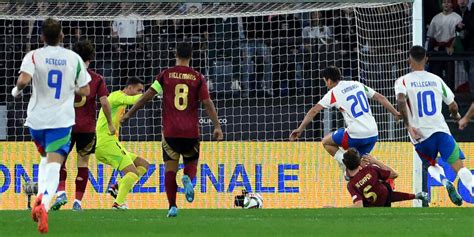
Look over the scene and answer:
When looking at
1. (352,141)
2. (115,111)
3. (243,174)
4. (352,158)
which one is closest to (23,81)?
(115,111)

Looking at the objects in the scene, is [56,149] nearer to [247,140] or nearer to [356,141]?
[356,141]

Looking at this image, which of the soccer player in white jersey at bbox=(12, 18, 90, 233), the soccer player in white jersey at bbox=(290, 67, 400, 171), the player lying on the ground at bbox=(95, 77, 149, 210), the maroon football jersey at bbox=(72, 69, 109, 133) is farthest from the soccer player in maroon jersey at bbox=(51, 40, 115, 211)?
the soccer player in white jersey at bbox=(12, 18, 90, 233)

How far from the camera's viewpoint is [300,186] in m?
22.1

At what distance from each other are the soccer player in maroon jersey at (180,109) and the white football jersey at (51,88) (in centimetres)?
217

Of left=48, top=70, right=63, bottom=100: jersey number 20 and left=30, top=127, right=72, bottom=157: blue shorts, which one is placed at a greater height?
left=48, top=70, right=63, bottom=100: jersey number 20

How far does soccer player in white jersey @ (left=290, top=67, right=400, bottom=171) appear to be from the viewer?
19.1 m

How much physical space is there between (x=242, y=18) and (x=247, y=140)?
7.38ft

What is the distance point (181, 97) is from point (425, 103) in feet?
11.1

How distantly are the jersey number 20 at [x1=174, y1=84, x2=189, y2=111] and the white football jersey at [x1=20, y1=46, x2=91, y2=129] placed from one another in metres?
2.25

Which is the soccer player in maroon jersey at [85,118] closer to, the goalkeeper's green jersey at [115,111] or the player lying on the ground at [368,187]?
the goalkeeper's green jersey at [115,111]

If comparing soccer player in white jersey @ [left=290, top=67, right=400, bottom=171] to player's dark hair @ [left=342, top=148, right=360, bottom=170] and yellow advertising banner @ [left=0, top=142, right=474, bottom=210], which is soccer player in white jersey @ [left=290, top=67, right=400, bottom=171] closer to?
player's dark hair @ [left=342, top=148, right=360, bottom=170]

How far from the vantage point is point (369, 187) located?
61.6 ft

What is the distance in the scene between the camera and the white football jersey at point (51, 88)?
518 inches

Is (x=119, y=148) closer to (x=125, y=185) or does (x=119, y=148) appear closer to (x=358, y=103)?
(x=125, y=185)
